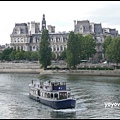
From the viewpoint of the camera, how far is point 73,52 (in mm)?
109875

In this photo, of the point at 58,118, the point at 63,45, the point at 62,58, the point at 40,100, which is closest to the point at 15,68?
the point at 62,58

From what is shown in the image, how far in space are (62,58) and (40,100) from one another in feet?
281

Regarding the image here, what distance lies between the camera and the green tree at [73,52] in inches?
4272

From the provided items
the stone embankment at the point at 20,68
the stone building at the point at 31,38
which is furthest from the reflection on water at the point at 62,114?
the stone building at the point at 31,38

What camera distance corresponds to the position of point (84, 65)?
11350 cm

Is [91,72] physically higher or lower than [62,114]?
higher

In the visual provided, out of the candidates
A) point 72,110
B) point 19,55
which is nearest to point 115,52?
point 19,55

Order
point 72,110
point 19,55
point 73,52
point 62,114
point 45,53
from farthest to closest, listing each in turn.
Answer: point 19,55, point 45,53, point 73,52, point 72,110, point 62,114

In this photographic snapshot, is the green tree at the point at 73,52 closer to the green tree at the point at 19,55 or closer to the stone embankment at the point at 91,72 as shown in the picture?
the stone embankment at the point at 91,72

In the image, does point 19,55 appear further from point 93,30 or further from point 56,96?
point 56,96

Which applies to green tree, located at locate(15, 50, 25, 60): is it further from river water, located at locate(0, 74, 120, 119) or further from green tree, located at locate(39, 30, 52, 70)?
river water, located at locate(0, 74, 120, 119)

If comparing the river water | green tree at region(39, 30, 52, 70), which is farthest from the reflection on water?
green tree at region(39, 30, 52, 70)

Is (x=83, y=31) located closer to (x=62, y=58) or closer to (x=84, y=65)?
(x=62, y=58)

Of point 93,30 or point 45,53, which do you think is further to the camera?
point 93,30
